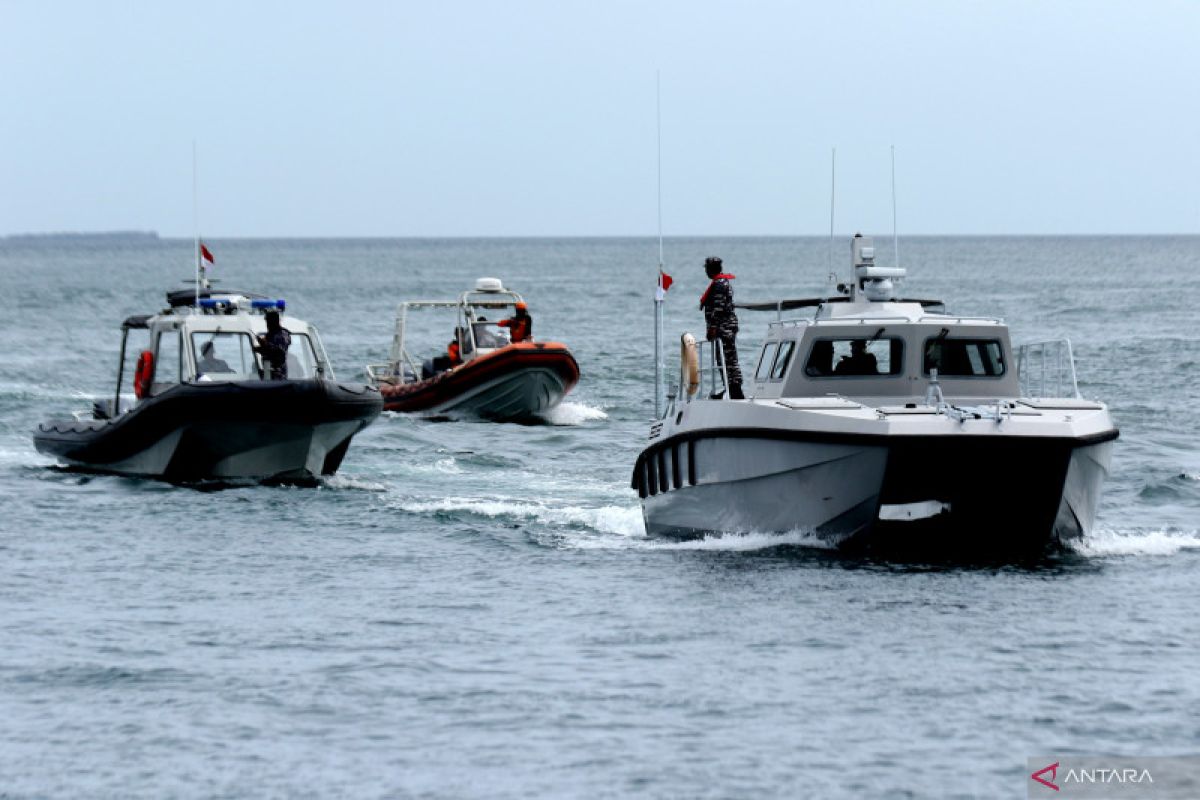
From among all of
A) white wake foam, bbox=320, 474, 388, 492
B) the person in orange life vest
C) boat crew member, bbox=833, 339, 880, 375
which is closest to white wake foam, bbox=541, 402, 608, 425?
the person in orange life vest

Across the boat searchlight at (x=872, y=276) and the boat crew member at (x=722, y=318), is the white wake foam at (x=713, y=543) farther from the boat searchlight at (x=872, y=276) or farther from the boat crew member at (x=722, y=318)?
the boat searchlight at (x=872, y=276)

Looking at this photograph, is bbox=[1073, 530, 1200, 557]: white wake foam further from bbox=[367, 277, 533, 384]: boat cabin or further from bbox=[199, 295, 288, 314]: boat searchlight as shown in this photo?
bbox=[367, 277, 533, 384]: boat cabin

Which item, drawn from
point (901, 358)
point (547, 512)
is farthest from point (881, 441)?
point (547, 512)

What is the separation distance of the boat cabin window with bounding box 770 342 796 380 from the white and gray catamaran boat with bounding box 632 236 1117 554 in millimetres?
19

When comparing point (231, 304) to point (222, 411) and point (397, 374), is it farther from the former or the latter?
point (397, 374)

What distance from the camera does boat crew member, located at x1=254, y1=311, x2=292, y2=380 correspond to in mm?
21125

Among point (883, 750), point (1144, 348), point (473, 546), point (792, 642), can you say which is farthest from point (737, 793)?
point (1144, 348)

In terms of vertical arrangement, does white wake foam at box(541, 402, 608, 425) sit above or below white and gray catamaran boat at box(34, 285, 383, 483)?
below

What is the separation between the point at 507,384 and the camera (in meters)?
31.3

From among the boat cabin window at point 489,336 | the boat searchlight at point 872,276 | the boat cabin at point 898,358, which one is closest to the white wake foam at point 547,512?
the boat cabin at point 898,358

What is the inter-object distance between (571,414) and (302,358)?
11.1 metres

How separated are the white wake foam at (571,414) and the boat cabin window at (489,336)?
1.64 metres

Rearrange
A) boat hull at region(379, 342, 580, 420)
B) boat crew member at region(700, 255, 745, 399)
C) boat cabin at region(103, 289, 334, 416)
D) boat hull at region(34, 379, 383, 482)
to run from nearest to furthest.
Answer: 1. boat crew member at region(700, 255, 745, 399)
2. boat hull at region(34, 379, 383, 482)
3. boat cabin at region(103, 289, 334, 416)
4. boat hull at region(379, 342, 580, 420)

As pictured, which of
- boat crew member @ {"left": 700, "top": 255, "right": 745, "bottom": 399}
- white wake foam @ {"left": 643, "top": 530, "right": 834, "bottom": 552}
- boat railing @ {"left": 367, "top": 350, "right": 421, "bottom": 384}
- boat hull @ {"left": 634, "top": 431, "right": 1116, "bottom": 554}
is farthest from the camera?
boat railing @ {"left": 367, "top": 350, "right": 421, "bottom": 384}
